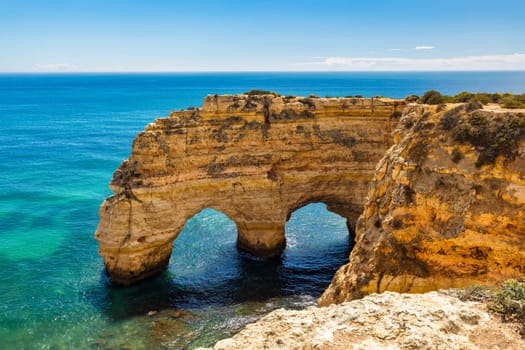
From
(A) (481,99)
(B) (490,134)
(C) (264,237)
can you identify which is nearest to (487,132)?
(B) (490,134)

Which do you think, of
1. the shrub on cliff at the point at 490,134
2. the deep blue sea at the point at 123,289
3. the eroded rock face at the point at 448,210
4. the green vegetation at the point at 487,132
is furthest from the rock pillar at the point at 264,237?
the shrub on cliff at the point at 490,134

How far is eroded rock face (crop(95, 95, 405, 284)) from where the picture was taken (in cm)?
2772

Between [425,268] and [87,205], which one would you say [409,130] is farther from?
[87,205]

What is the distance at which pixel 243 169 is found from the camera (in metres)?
30.7

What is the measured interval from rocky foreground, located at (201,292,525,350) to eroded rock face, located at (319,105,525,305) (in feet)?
22.2

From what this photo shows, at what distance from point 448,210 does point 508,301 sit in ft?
24.9

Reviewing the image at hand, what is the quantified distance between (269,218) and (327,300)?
44.2ft

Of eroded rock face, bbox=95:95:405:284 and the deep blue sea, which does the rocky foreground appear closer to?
the deep blue sea

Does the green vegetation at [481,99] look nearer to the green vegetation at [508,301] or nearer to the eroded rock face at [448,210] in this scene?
the eroded rock face at [448,210]

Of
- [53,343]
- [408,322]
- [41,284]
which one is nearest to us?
[408,322]

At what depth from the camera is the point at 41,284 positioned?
2717 cm

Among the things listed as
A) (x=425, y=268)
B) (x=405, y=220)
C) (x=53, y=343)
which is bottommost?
(x=53, y=343)

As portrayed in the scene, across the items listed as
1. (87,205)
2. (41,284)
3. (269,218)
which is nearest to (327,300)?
(269,218)

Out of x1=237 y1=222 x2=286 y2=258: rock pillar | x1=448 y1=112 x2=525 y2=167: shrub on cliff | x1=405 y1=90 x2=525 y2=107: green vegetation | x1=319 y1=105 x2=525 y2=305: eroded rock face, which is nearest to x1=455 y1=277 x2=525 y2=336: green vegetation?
x1=319 y1=105 x2=525 y2=305: eroded rock face
